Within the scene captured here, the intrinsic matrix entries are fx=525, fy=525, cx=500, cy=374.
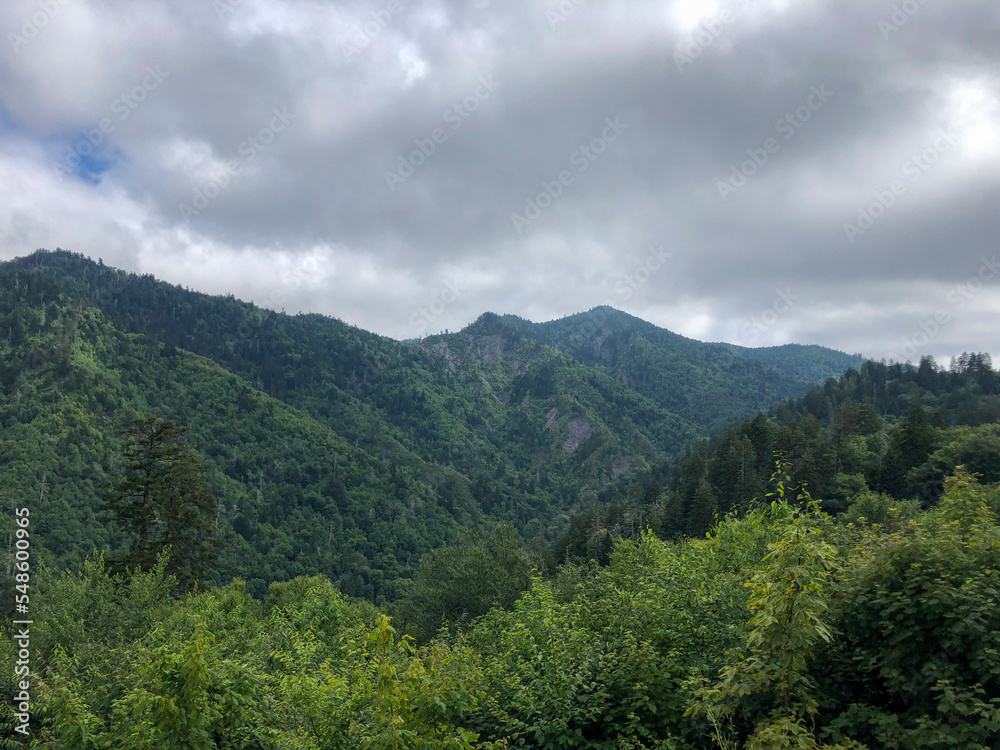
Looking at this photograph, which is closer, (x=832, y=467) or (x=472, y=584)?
(x=472, y=584)

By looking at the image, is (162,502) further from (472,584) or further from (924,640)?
(924,640)

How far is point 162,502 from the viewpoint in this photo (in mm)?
33812

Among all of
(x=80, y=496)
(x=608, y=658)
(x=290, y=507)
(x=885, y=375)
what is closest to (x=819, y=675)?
(x=608, y=658)

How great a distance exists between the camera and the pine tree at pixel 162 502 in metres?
32.9

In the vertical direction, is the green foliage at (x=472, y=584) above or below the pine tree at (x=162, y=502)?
below

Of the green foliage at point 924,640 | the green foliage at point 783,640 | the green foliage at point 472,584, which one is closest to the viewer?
the green foliage at point 924,640

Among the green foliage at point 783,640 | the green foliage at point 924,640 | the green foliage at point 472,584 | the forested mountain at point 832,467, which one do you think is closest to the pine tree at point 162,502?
the green foliage at point 472,584

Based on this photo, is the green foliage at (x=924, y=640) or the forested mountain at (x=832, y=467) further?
the forested mountain at (x=832, y=467)

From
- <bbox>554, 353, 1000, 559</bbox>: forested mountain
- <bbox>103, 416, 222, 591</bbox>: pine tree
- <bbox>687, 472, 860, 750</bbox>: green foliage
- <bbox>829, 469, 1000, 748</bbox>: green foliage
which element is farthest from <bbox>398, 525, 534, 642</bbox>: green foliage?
<bbox>687, 472, 860, 750</bbox>: green foliage

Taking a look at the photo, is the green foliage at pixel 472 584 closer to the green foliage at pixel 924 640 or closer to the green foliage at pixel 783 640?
the green foliage at pixel 924 640

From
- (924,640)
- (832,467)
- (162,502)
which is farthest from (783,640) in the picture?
(832,467)

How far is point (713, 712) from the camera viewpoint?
762 cm

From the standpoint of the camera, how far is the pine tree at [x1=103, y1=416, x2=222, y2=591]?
3291cm

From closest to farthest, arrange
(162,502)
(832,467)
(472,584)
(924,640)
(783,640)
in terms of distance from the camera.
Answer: (783,640), (924,640), (162,502), (472,584), (832,467)
